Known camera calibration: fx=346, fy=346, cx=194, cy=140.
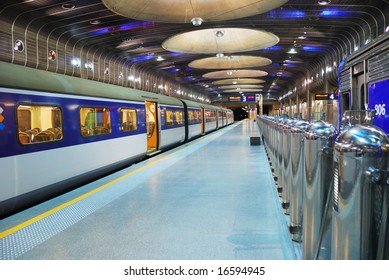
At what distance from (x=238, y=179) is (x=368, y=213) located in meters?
5.94

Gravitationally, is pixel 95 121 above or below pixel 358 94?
below

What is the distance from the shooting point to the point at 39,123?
243 inches

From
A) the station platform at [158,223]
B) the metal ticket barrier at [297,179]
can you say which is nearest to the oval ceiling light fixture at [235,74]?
the station platform at [158,223]

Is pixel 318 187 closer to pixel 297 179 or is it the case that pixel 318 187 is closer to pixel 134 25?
pixel 297 179

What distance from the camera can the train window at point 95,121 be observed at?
8.05 m

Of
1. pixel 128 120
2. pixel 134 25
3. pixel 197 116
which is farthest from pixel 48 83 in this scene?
pixel 197 116


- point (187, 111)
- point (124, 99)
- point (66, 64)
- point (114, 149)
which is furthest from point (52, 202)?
point (187, 111)

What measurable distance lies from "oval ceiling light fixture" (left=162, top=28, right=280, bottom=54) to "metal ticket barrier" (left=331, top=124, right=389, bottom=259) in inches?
671

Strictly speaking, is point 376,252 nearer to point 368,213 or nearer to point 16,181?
point 368,213

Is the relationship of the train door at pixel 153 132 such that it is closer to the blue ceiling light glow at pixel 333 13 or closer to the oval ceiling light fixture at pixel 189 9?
the oval ceiling light fixture at pixel 189 9

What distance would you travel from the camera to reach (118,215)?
17.2 feet

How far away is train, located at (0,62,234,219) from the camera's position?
5500mm

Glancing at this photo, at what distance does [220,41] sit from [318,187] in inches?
723

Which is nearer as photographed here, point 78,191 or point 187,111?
point 78,191
